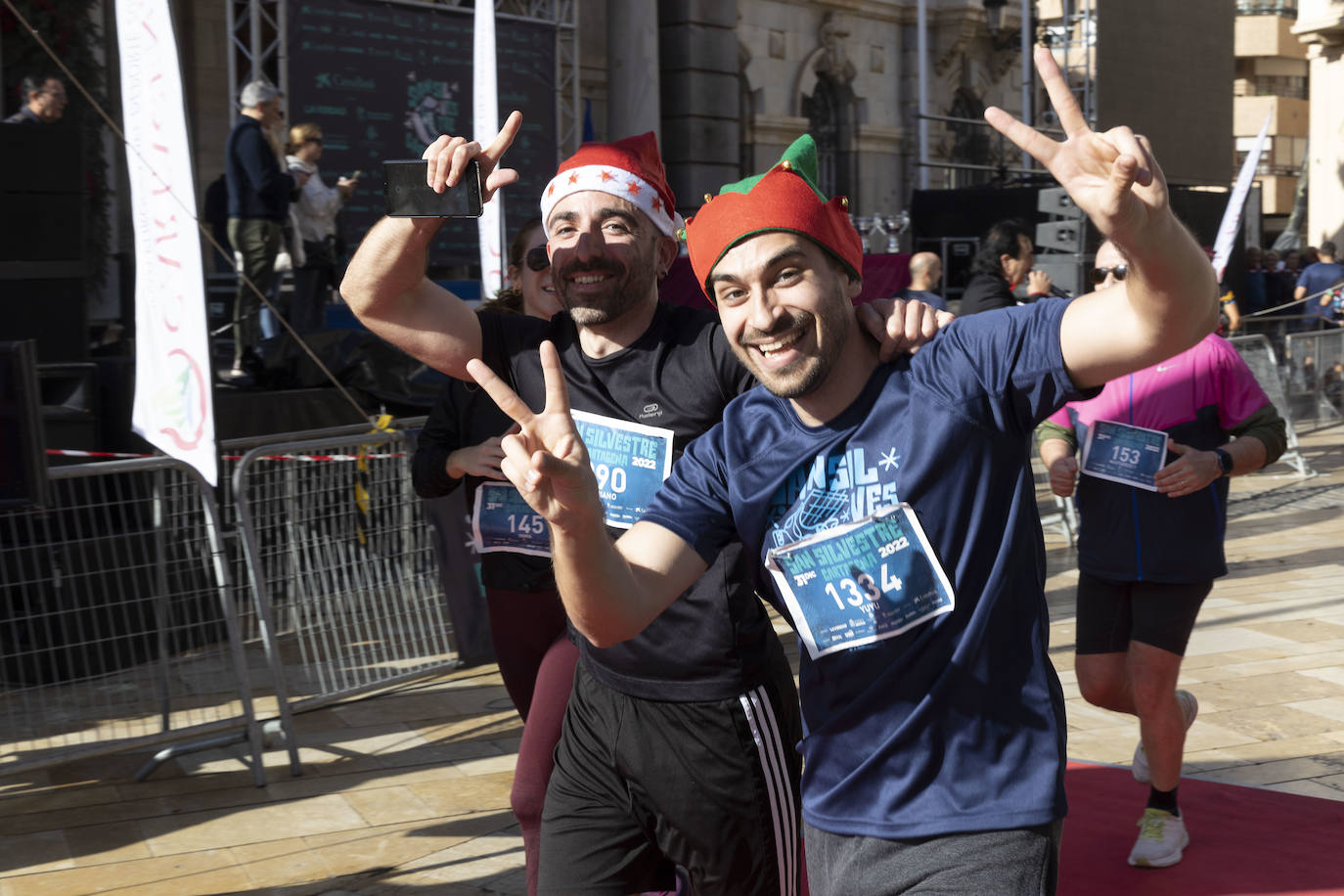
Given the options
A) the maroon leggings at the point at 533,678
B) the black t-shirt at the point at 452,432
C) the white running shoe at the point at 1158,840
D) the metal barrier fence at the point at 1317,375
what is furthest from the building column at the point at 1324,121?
the maroon leggings at the point at 533,678

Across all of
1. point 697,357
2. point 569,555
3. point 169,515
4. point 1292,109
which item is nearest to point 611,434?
point 697,357

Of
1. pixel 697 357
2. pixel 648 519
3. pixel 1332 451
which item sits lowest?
pixel 1332 451

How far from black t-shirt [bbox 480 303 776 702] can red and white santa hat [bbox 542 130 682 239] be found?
23cm

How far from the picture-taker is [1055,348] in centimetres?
234

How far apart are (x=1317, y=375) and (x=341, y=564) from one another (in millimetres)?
12518

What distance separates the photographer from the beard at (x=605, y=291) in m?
3.27

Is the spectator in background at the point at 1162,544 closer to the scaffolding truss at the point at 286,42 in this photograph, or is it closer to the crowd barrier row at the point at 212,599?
the crowd barrier row at the point at 212,599

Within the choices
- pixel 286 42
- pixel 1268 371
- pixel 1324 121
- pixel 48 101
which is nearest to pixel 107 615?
pixel 48 101

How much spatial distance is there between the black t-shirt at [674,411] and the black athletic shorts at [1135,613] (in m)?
1.76

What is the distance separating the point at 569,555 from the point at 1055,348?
2.63ft

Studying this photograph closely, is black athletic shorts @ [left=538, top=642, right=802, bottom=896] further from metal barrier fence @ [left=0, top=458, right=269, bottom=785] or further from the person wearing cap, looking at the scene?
the person wearing cap

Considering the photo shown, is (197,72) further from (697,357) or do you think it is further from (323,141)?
(697,357)

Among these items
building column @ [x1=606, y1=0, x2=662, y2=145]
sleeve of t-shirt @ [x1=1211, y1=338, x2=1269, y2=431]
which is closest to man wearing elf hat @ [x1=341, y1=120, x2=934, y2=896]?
sleeve of t-shirt @ [x1=1211, y1=338, x2=1269, y2=431]

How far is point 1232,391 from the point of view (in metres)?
4.66
